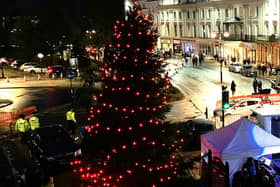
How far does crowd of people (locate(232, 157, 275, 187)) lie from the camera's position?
11461mm

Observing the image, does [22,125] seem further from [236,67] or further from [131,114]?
[236,67]

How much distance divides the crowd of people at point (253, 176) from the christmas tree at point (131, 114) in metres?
1.75

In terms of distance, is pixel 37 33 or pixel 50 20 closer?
pixel 37 33

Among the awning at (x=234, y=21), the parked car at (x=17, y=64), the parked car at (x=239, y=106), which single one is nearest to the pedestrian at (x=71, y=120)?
the parked car at (x=239, y=106)

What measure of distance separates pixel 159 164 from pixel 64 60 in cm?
5256

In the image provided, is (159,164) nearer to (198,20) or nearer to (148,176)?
(148,176)

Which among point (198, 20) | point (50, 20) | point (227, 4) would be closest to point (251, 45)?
point (227, 4)

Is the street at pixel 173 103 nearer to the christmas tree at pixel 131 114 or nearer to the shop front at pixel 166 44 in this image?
the christmas tree at pixel 131 114

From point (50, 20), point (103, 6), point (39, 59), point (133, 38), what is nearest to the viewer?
point (133, 38)

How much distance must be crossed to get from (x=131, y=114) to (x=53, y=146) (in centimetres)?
790

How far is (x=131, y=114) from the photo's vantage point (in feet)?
38.7

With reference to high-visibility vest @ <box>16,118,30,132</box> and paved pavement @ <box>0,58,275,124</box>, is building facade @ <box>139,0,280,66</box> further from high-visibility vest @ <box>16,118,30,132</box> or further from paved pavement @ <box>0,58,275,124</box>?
high-visibility vest @ <box>16,118,30,132</box>

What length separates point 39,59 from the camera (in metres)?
67.4

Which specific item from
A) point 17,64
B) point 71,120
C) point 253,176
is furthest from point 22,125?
point 17,64
